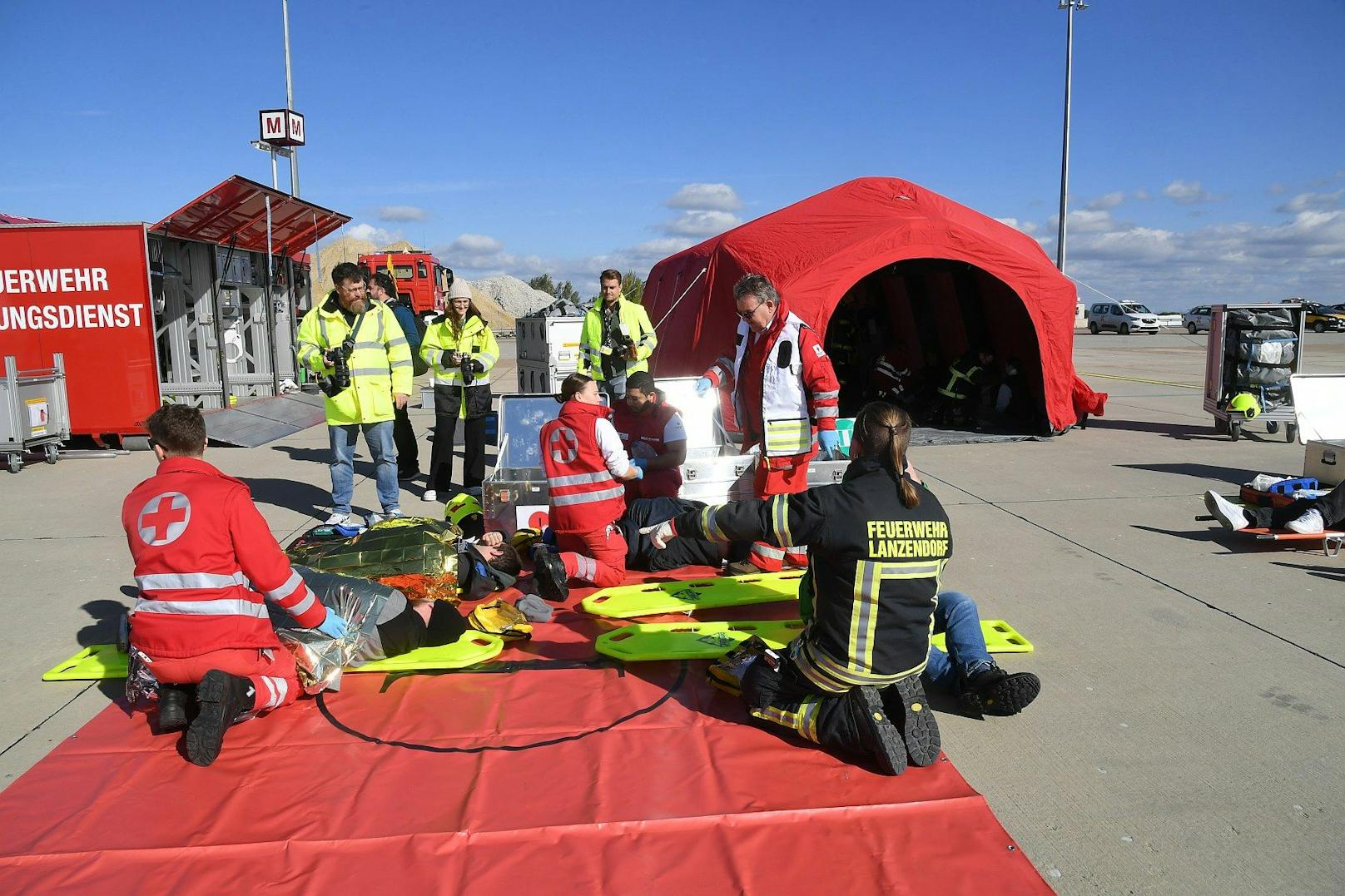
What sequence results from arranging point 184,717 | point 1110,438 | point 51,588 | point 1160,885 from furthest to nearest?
point 1110,438 < point 51,588 < point 184,717 < point 1160,885

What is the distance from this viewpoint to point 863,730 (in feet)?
10.6

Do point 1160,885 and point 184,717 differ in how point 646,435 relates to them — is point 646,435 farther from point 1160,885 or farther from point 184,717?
point 1160,885

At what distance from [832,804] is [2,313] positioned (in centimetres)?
1124

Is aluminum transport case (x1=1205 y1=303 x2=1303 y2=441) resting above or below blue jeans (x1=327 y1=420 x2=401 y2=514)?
above

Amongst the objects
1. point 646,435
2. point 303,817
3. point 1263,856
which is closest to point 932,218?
point 646,435

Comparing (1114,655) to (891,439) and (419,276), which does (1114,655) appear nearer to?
(891,439)

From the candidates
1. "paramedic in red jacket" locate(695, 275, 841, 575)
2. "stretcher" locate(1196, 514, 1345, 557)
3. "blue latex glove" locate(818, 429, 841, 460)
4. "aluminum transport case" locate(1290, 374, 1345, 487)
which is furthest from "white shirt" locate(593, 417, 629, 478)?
"aluminum transport case" locate(1290, 374, 1345, 487)

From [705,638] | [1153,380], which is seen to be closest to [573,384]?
[705,638]

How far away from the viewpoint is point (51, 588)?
543 centimetres

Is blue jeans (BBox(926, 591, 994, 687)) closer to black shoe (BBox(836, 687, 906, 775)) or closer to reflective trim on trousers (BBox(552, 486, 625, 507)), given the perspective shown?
black shoe (BBox(836, 687, 906, 775))

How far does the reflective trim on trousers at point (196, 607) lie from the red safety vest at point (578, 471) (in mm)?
2014

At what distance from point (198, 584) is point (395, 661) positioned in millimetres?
1015

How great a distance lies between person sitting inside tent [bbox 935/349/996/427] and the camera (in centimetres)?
1184

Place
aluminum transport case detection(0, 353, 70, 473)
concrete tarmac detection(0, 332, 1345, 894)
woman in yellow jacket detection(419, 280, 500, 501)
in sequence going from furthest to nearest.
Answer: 1. aluminum transport case detection(0, 353, 70, 473)
2. woman in yellow jacket detection(419, 280, 500, 501)
3. concrete tarmac detection(0, 332, 1345, 894)
